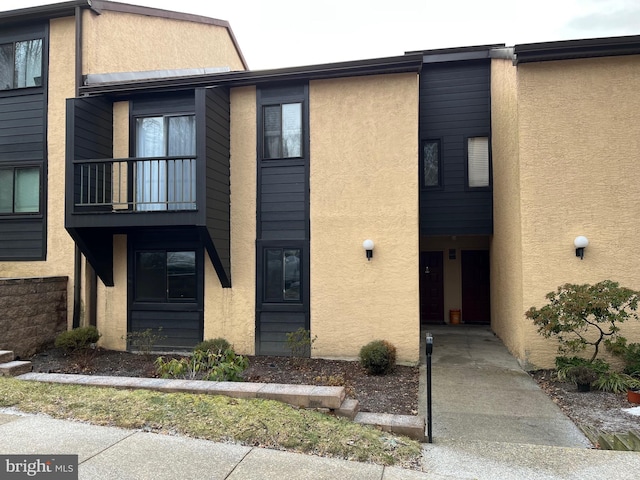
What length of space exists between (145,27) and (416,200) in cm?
880

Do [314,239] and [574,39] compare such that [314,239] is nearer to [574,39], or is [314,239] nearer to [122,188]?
[122,188]

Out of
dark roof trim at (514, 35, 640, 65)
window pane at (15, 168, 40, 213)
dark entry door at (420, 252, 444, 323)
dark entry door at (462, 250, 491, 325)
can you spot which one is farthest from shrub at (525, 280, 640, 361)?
window pane at (15, 168, 40, 213)

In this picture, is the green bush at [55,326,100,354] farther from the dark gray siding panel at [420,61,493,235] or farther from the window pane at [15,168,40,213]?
the dark gray siding panel at [420,61,493,235]

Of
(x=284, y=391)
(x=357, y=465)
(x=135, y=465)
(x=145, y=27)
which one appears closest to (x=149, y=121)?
(x=145, y=27)

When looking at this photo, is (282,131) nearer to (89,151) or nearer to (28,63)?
(89,151)

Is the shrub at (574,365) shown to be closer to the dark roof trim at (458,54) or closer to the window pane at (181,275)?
the dark roof trim at (458,54)

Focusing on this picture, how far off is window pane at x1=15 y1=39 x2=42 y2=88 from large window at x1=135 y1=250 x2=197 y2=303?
4.73 metres

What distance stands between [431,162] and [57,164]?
8.51 meters

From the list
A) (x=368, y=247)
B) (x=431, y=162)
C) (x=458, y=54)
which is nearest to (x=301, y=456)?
(x=368, y=247)

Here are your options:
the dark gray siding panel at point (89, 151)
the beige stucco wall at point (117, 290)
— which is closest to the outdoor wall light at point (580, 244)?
the beige stucco wall at point (117, 290)

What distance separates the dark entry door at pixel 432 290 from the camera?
12.9 metres

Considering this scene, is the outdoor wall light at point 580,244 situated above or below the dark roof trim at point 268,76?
below

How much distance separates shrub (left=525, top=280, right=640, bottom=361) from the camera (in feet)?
21.7

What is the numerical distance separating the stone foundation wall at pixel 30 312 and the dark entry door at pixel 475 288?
10.3 meters
